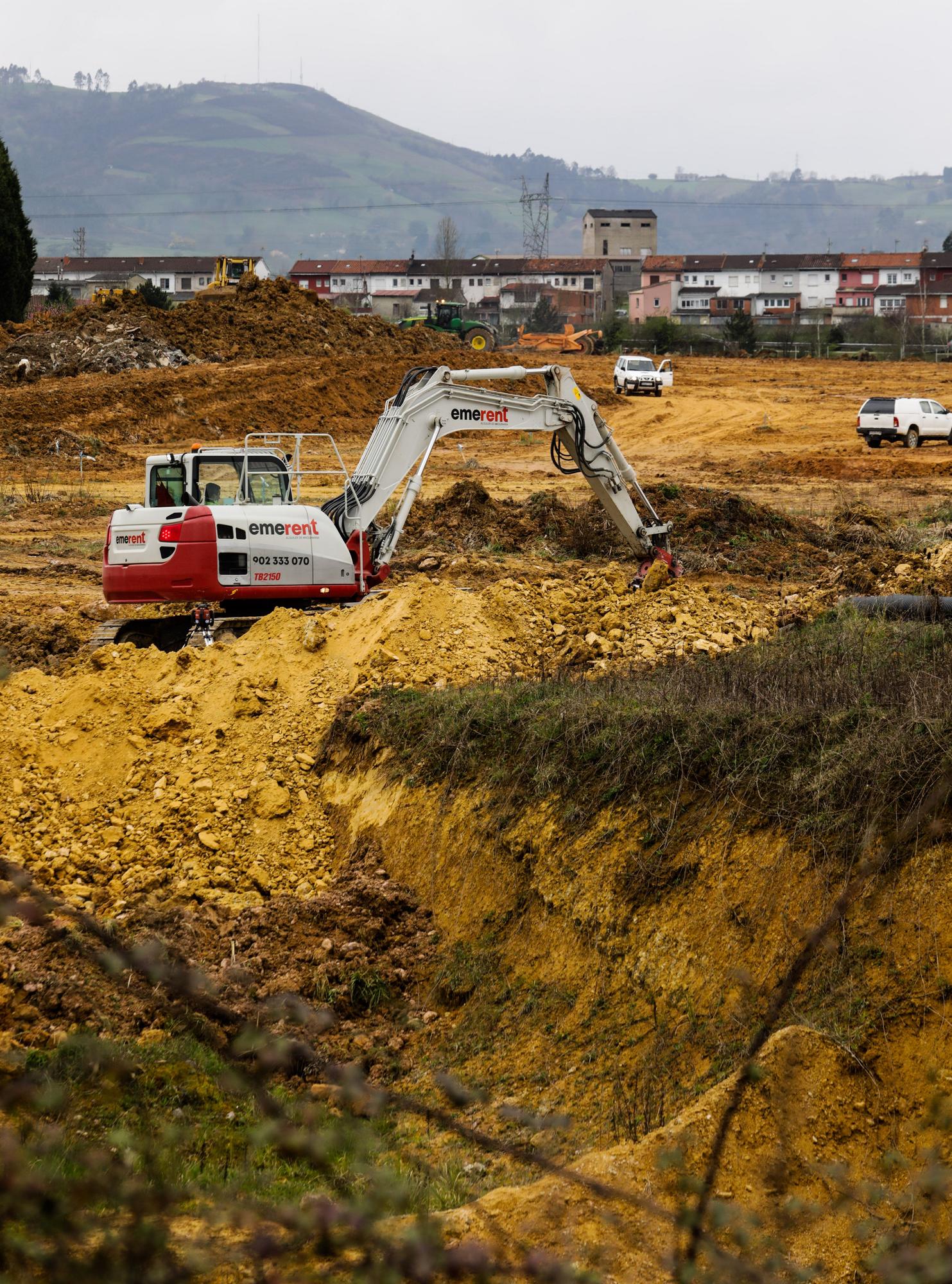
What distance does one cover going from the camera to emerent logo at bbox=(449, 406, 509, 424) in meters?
16.1

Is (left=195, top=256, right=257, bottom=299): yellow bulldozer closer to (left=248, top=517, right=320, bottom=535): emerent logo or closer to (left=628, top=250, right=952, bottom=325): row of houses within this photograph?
(left=248, top=517, right=320, bottom=535): emerent logo

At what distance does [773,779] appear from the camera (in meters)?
7.97

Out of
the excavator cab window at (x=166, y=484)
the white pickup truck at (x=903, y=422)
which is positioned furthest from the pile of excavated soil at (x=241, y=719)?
the white pickup truck at (x=903, y=422)

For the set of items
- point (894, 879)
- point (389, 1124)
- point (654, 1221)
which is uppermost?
point (894, 879)

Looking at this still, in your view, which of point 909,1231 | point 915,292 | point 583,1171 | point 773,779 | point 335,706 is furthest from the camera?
point 915,292

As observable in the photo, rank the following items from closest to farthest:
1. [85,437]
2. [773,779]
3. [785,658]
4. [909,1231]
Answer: [909,1231]
[773,779]
[785,658]
[85,437]

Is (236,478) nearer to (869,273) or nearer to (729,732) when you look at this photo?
(729,732)

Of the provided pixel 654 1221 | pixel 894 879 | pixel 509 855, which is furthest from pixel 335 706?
pixel 654 1221

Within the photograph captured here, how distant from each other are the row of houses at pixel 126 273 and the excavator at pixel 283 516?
105 m

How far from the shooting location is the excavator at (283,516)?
15023mm

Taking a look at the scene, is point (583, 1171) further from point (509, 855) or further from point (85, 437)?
point (85, 437)

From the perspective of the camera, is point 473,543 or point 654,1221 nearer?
point 654,1221

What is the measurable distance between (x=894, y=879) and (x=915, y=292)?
106003 mm

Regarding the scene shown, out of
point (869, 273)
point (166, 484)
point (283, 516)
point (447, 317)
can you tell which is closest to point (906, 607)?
point (283, 516)
